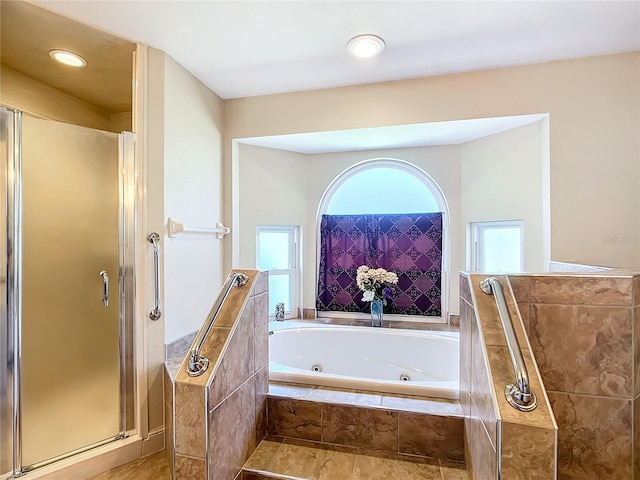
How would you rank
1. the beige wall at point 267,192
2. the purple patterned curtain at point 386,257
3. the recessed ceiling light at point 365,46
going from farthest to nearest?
the purple patterned curtain at point 386,257
the beige wall at point 267,192
the recessed ceiling light at point 365,46

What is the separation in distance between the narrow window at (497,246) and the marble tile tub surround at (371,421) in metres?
1.54

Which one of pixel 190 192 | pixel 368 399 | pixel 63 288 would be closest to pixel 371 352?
pixel 368 399

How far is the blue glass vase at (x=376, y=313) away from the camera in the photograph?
2.79 metres

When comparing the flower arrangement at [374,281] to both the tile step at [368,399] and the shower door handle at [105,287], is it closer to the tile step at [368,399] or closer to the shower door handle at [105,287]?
the tile step at [368,399]

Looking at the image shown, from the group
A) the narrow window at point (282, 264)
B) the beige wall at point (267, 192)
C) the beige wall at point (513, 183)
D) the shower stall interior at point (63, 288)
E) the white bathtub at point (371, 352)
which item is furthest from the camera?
the narrow window at point (282, 264)

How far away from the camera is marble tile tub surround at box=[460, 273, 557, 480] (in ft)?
2.98

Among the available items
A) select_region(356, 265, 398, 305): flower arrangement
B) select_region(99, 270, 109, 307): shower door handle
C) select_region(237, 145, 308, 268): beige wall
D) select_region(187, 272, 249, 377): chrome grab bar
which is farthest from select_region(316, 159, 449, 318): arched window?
select_region(99, 270, 109, 307): shower door handle

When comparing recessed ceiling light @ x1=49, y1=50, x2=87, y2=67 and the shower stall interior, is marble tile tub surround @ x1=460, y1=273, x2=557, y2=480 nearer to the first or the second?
the shower stall interior

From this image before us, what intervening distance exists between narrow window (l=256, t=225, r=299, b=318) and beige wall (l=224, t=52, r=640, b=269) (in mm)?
1552

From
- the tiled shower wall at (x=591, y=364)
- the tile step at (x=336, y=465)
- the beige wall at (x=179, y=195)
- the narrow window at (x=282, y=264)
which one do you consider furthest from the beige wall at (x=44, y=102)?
the tiled shower wall at (x=591, y=364)

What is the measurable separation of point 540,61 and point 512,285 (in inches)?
63.3

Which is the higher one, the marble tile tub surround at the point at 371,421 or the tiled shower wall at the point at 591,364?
the tiled shower wall at the point at 591,364

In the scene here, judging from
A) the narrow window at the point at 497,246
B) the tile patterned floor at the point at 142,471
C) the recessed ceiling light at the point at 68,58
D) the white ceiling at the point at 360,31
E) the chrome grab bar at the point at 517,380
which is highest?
the white ceiling at the point at 360,31

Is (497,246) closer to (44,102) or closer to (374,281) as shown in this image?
(374,281)
